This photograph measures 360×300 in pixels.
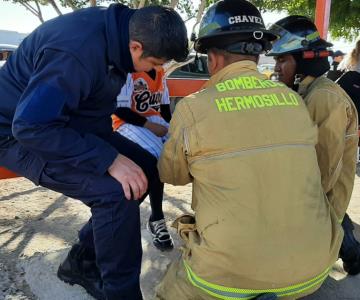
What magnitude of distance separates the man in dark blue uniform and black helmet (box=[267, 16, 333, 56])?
0.92 metres

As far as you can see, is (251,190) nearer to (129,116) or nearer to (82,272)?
(82,272)

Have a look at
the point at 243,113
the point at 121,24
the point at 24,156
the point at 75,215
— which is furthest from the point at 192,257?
the point at 75,215

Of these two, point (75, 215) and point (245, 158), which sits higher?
point (245, 158)

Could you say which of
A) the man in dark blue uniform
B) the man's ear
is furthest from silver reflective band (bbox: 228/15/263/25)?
the man's ear

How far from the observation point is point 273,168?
5.51ft

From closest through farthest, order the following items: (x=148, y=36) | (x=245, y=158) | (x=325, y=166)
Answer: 1. (x=245, y=158)
2. (x=148, y=36)
3. (x=325, y=166)

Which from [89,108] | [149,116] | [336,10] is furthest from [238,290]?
[336,10]

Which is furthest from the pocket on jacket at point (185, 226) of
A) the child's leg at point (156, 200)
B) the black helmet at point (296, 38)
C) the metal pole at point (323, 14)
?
the metal pole at point (323, 14)

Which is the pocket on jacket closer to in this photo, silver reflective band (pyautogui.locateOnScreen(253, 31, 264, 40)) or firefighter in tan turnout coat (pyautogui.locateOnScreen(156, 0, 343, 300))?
firefighter in tan turnout coat (pyautogui.locateOnScreen(156, 0, 343, 300))

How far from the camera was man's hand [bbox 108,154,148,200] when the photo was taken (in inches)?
A: 75.7

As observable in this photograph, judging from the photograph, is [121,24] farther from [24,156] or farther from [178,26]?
[24,156]

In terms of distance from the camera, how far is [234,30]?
202 centimetres

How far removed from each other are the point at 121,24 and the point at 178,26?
10.0 inches

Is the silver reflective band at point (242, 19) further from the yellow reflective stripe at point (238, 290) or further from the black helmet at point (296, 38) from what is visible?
the yellow reflective stripe at point (238, 290)
